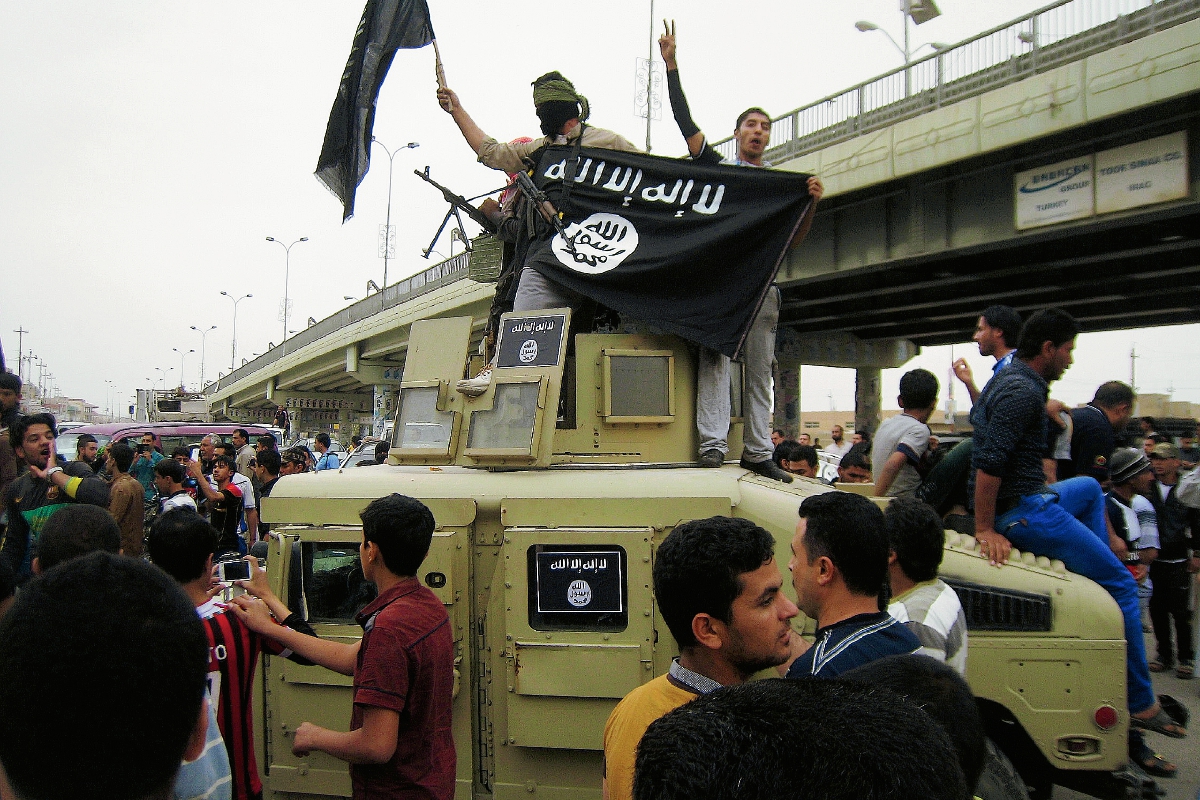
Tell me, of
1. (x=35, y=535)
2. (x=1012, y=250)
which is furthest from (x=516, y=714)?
(x=1012, y=250)

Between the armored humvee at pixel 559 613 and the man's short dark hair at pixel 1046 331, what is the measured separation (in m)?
0.97

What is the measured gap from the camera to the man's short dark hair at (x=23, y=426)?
18.1ft

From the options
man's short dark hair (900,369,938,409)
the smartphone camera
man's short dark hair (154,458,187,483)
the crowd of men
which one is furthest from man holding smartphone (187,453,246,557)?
man's short dark hair (900,369,938,409)

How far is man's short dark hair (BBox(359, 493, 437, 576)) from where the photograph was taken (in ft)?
9.54

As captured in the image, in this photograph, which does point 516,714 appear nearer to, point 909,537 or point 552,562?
point 552,562

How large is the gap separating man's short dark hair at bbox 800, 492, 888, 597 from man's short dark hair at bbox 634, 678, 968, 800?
4.62ft

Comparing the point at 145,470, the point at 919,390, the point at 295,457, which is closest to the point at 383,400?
the point at 145,470

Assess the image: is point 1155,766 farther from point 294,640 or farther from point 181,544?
point 181,544

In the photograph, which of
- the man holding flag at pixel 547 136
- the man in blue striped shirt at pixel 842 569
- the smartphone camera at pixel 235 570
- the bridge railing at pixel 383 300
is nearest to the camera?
the man in blue striped shirt at pixel 842 569

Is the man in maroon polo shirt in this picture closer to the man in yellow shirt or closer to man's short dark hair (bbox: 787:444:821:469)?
the man in yellow shirt

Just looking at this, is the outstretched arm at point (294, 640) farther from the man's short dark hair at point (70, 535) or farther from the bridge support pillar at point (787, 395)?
the bridge support pillar at point (787, 395)

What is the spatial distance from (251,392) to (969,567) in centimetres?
5484

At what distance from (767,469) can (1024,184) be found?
31.2 feet

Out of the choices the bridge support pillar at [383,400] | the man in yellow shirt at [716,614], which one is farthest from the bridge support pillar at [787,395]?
the man in yellow shirt at [716,614]
